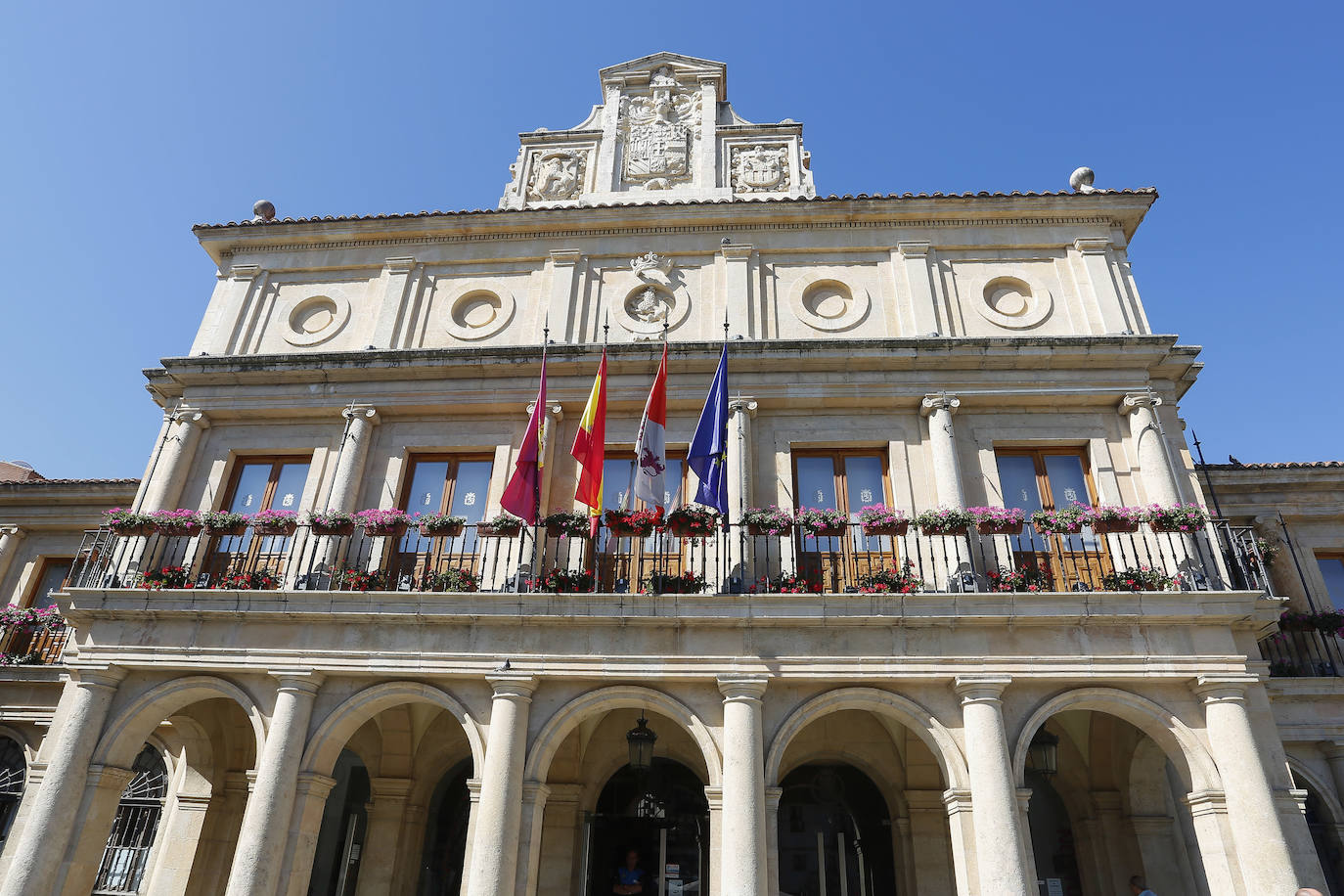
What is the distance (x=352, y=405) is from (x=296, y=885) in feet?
21.5

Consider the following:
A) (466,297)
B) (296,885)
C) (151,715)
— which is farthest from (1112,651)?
(151,715)

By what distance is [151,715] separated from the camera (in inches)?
424

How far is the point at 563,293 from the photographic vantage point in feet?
44.9

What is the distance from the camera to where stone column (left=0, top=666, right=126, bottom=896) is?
9586mm

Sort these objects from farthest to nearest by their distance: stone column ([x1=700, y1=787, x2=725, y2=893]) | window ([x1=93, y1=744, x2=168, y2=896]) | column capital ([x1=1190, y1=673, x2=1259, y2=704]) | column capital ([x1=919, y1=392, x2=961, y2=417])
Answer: window ([x1=93, y1=744, x2=168, y2=896])
column capital ([x1=919, y1=392, x2=961, y2=417])
column capital ([x1=1190, y1=673, x2=1259, y2=704])
stone column ([x1=700, y1=787, x2=725, y2=893])

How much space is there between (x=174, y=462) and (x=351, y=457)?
9.36 feet

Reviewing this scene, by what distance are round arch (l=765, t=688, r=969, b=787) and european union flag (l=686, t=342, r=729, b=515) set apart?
2599 millimetres

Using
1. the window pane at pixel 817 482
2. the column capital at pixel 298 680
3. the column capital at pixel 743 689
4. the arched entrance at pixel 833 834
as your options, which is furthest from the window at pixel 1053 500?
the column capital at pixel 298 680

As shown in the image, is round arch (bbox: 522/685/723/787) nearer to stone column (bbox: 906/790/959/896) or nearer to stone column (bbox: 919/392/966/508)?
stone column (bbox: 906/790/959/896)

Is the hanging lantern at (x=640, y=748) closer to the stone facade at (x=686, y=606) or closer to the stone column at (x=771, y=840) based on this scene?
the stone facade at (x=686, y=606)

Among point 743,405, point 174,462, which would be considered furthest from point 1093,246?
point 174,462

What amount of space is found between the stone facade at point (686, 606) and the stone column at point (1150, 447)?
0.05 meters

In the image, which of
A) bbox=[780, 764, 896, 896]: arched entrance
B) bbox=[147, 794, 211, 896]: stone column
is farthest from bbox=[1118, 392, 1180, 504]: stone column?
bbox=[147, 794, 211, 896]: stone column

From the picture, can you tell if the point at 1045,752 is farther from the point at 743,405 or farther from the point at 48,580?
the point at 48,580
